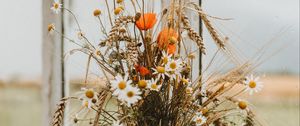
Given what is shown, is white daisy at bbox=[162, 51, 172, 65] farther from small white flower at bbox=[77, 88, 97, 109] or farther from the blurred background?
the blurred background

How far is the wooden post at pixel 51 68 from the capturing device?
190 centimetres

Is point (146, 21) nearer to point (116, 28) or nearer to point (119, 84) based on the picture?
point (116, 28)

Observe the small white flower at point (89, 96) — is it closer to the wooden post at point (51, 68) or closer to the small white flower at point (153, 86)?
the small white flower at point (153, 86)

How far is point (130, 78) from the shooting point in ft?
4.42

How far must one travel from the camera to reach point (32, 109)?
6.42 ft

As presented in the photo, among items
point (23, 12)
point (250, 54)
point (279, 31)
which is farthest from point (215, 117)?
point (23, 12)

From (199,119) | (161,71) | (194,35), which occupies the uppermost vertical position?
(194,35)

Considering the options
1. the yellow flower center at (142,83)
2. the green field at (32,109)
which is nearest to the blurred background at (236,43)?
the green field at (32,109)

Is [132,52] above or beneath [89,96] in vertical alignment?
above

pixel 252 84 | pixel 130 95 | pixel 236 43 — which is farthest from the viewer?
pixel 236 43

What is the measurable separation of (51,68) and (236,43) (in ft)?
2.09

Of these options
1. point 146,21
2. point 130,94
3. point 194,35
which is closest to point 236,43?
point 194,35

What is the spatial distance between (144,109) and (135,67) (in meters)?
0.11

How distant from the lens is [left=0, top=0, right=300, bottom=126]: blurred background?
6.12 ft
